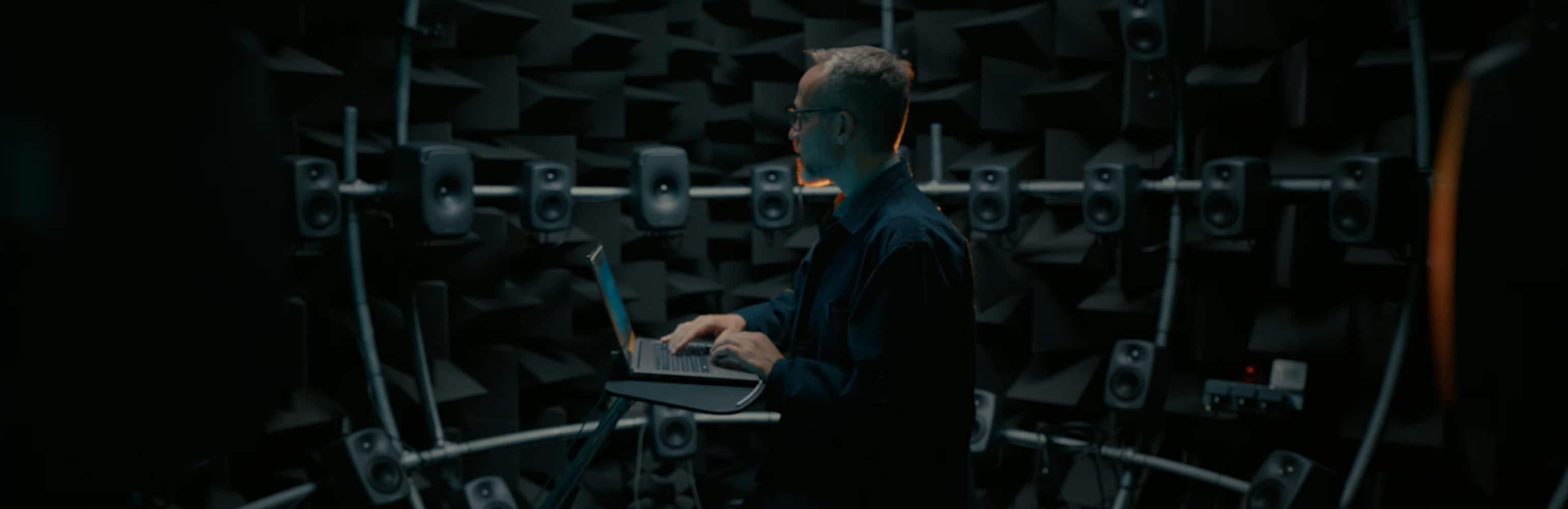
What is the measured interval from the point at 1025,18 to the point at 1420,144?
1.54 metres

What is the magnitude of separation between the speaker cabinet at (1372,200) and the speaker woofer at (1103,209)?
2.25ft

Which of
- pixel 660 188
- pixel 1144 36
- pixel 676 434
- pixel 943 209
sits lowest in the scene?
pixel 676 434

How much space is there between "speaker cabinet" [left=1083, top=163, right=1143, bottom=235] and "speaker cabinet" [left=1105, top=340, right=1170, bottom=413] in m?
0.41

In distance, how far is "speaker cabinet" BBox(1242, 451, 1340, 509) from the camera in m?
3.17

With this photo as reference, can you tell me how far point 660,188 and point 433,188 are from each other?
2.92 feet

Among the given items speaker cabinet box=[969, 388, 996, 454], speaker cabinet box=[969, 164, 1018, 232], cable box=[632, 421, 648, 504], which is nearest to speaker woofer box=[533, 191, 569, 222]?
cable box=[632, 421, 648, 504]

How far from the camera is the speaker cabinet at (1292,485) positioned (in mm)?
3172

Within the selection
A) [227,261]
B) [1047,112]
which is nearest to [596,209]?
[1047,112]

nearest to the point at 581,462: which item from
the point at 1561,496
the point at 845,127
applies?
the point at 845,127

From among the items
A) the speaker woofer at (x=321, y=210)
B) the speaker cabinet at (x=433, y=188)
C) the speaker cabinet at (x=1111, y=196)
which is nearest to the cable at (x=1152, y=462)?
the speaker cabinet at (x=1111, y=196)

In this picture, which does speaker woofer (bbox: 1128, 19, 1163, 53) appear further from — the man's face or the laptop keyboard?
the laptop keyboard

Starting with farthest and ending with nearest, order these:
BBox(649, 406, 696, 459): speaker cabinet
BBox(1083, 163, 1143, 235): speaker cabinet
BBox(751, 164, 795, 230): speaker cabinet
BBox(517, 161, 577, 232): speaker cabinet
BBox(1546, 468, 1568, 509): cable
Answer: BBox(751, 164, 795, 230): speaker cabinet
BBox(649, 406, 696, 459): speaker cabinet
BBox(517, 161, 577, 232): speaker cabinet
BBox(1083, 163, 1143, 235): speaker cabinet
BBox(1546, 468, 1568, 509): cable

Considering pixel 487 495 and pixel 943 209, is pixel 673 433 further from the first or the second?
pixel 943 209

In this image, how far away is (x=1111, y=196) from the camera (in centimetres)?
360
